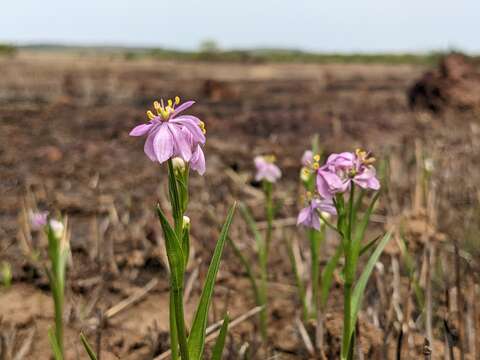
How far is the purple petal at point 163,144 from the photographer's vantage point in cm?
137

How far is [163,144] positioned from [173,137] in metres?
0.05

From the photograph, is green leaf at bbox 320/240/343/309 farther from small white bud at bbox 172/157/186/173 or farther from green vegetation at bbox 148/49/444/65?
green vegetation at bbox 148/49/444/65

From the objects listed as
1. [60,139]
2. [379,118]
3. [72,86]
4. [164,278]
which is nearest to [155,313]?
[164,278]

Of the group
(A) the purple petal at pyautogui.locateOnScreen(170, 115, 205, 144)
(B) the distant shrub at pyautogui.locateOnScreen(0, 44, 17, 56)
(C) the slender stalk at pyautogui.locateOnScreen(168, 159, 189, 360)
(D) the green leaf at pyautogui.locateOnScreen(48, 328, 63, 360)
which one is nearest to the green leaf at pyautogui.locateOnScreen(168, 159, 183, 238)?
(C) the slender stalk at pyautogui.locateOnScreen(168, 159, 189, 360)

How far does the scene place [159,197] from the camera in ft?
14.4

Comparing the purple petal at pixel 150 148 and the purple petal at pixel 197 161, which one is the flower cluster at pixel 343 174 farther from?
the purple petal at pixel 150 148

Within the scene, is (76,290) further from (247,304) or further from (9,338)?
(247,304)

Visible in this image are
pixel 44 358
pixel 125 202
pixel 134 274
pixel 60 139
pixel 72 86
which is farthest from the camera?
pixel 72 86

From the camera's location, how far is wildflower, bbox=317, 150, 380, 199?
167 cm

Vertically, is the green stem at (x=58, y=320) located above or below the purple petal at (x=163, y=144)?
below

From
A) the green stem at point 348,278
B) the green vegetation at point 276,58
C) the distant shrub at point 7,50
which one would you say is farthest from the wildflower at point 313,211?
the distant shrub at point 7,50

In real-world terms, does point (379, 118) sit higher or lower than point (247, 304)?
higher

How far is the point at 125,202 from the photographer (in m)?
4.38

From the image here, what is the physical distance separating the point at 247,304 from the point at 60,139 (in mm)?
4342
